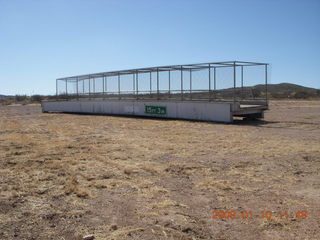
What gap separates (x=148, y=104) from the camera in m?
22.7

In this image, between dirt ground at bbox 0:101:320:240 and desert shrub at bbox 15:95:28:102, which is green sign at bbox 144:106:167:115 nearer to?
dirt ground at bbox 0:101:320:240

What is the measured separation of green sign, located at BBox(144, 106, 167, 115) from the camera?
2142 cm

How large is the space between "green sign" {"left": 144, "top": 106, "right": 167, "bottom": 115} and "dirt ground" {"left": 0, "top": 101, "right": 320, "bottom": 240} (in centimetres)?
1206

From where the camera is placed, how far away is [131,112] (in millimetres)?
24297

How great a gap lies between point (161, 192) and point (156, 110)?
16.9m

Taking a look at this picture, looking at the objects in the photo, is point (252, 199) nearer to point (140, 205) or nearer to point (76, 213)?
point (140, 205)

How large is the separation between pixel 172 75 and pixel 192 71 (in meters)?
1.84

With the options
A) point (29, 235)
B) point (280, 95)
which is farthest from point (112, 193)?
point (280, 95)

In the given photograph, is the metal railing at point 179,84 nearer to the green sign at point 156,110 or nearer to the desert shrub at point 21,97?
the green sign at point 156,110
